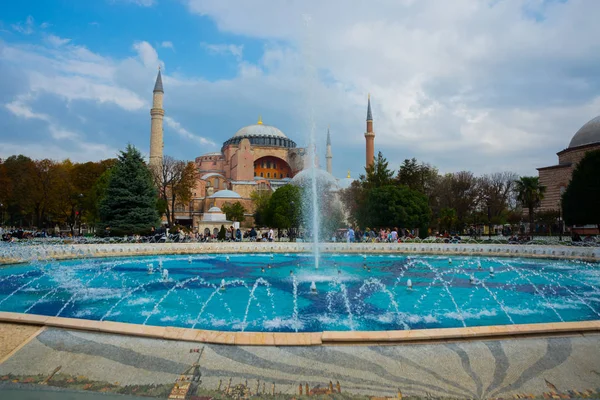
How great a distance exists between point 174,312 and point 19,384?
3407 millimetres

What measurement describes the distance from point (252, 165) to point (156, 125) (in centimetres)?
1404

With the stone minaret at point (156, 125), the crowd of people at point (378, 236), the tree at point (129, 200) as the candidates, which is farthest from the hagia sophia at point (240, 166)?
the crowd of people at point (378, 236)

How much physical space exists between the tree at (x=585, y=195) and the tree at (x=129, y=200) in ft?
73.4

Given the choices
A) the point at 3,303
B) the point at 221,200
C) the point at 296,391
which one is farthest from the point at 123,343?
the point at 221,200

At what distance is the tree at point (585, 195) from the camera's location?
22.1 m

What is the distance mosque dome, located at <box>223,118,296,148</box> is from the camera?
2026 inches

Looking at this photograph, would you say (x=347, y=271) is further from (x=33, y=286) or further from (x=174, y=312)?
(x=33, y=286)

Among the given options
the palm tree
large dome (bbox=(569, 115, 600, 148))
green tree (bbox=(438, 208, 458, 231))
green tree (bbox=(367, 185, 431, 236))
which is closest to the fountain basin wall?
green tree (bbox=(367, 185, 431, 236))

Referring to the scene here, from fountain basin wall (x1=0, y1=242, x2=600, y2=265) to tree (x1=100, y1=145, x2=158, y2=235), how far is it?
4979 millimetres

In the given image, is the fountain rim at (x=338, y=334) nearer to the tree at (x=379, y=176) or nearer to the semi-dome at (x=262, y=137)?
the tree at (x=379, y=176)

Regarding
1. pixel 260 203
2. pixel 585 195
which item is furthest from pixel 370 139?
pixel 585 195

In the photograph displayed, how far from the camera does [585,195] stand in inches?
885

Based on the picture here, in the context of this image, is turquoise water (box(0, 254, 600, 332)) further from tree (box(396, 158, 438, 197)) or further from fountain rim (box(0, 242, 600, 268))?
tree (box(396, 158, 438, 197))

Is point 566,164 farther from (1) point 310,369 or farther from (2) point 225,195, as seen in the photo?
(1) point 310,369
